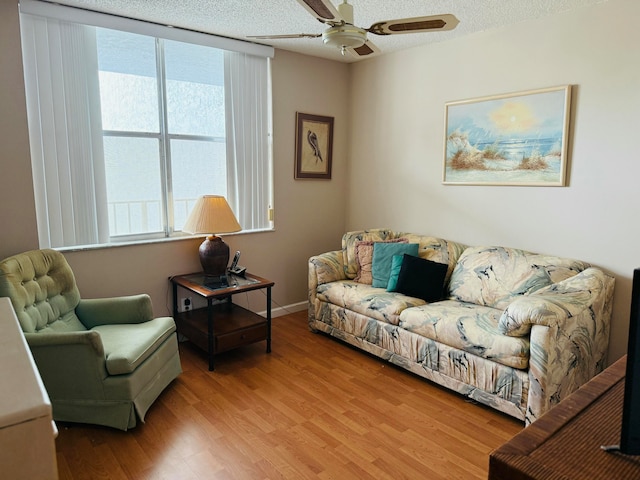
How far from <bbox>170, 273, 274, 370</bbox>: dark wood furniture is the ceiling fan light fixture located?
1.90 metres

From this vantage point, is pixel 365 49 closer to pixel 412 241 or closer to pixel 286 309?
pixel 412 241

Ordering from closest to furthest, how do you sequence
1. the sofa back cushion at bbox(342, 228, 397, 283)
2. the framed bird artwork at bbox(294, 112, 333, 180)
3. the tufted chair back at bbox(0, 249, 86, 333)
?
the tufted chair back at bbox(0, 249, 86, 333) < the sofa back cushion at bbox(342, 228, 397, 283) < the framed bird artwork at bbox(294, 112, 333, 180)

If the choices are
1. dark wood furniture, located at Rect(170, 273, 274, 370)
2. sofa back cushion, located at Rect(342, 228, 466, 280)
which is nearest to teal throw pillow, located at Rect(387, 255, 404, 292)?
sofa back cushion, located at Rect(342, 228, 466, 280)

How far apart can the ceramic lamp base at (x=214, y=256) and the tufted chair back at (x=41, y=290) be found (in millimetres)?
947

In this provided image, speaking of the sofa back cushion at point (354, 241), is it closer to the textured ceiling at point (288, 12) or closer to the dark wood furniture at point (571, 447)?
the textured ceiling at point (288, 12)

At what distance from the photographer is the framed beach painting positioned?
3.15 metres

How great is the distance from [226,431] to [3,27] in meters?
2.84

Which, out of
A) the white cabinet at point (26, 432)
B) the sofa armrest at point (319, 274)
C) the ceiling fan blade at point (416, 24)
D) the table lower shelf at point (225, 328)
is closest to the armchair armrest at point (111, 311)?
the table lower shelf at point (225, 328)

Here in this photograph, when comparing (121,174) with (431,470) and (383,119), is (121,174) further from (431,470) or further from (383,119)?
(431,470)

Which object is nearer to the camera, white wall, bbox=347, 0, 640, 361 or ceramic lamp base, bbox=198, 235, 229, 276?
white wall, bbox=347, 0, 640, 361

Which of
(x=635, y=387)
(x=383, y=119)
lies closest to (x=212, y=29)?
(x=383, y=119)

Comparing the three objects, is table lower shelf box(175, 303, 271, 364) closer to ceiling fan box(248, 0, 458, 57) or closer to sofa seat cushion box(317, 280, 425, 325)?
sofa seat cushion box(317, 280, 425, 325)

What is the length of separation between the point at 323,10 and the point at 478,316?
2.13 metres

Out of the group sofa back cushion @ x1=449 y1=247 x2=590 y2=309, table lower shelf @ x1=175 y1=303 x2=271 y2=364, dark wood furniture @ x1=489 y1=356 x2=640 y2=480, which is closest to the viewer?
dark wood furniture @ x1=489 y1=356 x2=640 y2=480
